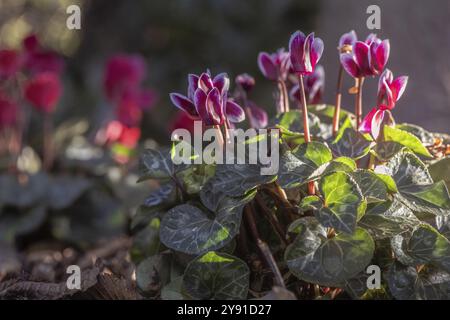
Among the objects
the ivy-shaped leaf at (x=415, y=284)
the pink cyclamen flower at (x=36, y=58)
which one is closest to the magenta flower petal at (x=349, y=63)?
the ivy-shaped leaf at (x=415, y=284)

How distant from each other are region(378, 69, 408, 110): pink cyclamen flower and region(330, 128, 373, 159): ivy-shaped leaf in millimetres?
98

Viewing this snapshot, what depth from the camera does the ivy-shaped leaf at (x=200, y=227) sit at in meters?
1.21

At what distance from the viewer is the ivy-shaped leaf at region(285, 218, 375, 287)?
1.12 metres

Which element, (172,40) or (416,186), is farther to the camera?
(172,40)

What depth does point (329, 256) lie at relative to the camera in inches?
45.0

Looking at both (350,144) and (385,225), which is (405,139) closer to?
(350,144)

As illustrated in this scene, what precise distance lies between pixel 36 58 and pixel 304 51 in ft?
5.86

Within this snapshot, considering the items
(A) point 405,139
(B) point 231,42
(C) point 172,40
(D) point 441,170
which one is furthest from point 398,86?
(C) point 172,40

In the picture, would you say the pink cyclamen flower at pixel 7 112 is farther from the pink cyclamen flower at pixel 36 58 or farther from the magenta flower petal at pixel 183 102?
the magenta flower petal at pixel 183 102

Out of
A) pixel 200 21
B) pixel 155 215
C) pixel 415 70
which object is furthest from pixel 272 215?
pixel 200 21

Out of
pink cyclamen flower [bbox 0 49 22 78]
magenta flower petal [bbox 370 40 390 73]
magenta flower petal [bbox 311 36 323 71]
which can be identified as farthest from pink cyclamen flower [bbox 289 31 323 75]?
pink cyclamen flower [bbox 0 49 22 78]

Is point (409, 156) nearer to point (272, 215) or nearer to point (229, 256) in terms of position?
point (272, 215)

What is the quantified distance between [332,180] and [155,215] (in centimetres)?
→ 52
